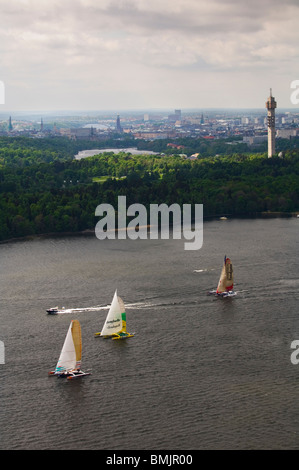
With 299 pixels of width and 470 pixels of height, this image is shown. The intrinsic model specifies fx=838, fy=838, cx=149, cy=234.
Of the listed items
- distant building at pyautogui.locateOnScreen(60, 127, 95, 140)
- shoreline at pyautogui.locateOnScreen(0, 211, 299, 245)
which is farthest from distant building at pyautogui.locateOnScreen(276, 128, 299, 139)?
shoreline at pyautogui.locateOnScreen(0, 211, 299, 245)

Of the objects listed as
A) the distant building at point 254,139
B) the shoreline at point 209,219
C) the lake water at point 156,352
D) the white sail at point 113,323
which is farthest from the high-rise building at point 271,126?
the white sail at point 113,323

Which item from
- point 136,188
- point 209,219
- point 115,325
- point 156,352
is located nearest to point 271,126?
point 136,188

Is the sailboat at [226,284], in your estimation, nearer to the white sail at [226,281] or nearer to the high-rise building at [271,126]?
the white sail at [226,281]

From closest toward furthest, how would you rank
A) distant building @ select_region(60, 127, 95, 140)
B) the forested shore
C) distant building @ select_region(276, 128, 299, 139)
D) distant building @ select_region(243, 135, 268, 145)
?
the forested shore, distant building @ select_region(243, 135, 268, 145), distant building @ select_region(276, 128, 299, 139), distant building @ select_region(60, 127, 95, 140)

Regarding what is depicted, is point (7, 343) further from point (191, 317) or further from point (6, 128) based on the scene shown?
point (6, 128)

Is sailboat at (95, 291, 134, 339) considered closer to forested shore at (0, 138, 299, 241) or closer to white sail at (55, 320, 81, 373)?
white sail at (55, 320, 81, 373)

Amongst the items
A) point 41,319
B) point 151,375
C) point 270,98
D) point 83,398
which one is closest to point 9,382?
point 83,398

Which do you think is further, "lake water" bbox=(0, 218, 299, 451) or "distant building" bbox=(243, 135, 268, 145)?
"distant building" bbox=(243, 135, 268, 145)
